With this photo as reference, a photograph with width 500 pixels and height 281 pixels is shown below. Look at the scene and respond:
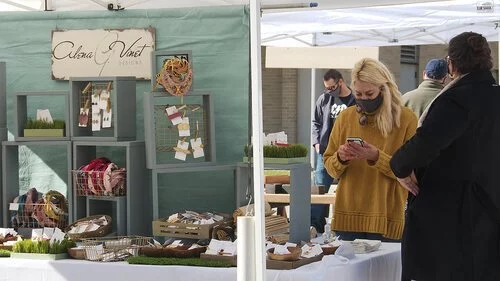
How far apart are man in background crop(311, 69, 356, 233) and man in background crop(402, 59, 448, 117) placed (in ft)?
3.58

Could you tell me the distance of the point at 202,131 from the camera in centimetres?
527

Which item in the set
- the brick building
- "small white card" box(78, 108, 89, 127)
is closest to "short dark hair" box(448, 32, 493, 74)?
"small white card" box(78, 108, 89, 127)

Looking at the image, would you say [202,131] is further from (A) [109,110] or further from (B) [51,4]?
(B) [51,4]

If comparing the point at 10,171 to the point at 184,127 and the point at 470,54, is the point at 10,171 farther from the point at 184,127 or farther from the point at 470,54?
the point at 470,54

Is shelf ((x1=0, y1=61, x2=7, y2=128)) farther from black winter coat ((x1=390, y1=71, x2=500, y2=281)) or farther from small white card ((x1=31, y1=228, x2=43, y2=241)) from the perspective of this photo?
black winter coat ((x1=390, y1=71, x2=500, y2=281))

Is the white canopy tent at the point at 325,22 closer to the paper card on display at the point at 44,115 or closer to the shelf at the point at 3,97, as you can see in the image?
the shelf at the point at 3,97

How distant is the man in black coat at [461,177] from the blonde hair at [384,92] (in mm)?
858

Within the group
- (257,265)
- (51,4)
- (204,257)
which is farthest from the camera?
(51,4)

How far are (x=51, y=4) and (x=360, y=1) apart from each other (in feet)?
6.38

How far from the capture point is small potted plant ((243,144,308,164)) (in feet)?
15.4

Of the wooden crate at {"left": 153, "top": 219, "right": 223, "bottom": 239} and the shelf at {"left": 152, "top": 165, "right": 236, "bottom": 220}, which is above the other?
the shelf at {"left": 152, "top": 165, "right": 236, "bottom": 220}

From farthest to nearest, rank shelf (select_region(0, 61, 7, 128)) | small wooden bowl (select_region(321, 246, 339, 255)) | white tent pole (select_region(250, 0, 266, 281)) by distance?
shelf (select_region(0, 61, 7, 128))
small wooden bowl (select_region(321, 246, 339, 255))
white tent pole (select_region(250, 0, 266, 281))

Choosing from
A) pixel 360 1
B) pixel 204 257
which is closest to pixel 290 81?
pixel 360 1

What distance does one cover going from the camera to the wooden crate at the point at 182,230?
15.4 feet
